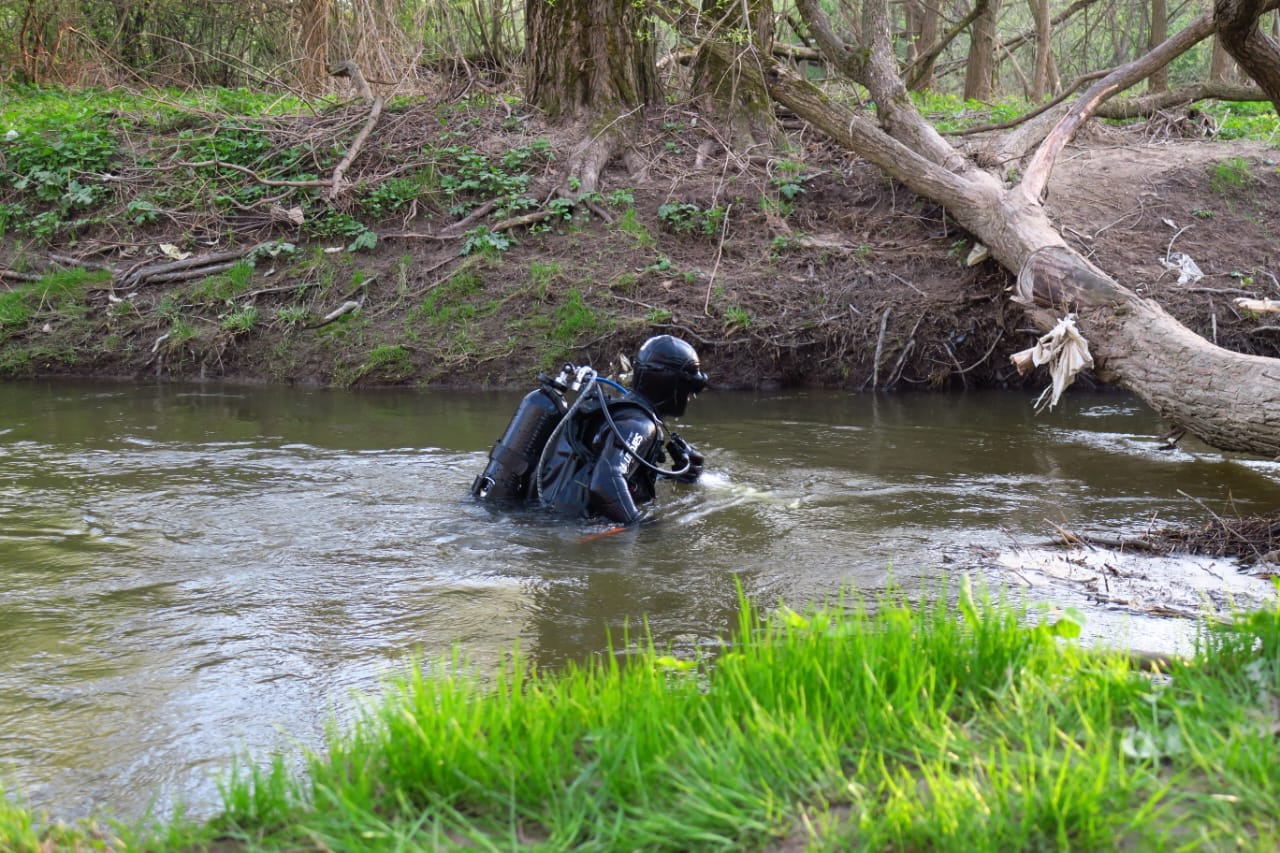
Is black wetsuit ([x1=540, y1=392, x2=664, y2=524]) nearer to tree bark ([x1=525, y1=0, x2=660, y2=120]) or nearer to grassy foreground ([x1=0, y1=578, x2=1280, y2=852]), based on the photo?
grassy foreground ([x1=0, y1=578, x2=1280, y2=852])

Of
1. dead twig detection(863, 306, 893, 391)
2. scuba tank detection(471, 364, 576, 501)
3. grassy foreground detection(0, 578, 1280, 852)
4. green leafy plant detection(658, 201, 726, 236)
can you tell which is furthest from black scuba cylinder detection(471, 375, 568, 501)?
green leafy plant detection(658, 201, 726, 236)

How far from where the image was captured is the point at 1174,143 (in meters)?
12.4

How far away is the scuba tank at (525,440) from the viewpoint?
19.5 feet

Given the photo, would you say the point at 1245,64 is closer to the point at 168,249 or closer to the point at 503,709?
the point at 503,709

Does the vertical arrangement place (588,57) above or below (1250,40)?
above

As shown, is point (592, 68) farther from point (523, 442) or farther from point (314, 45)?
point (523, 442)

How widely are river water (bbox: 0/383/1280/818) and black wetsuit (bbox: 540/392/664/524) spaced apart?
18 centimetres

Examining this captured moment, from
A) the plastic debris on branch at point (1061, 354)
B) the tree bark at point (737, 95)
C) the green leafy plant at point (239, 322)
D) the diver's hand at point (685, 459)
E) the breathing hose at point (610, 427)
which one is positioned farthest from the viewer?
the tree bark at point (737, 95)

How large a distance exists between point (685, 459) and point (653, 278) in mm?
4706

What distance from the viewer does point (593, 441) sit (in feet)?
19.9

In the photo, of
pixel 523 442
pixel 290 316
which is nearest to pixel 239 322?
pixel 290 316

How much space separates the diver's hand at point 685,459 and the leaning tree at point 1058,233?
266 cm

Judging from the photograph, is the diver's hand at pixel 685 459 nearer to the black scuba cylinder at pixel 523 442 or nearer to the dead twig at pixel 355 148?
the black scuba cylinder at pixel 523 442

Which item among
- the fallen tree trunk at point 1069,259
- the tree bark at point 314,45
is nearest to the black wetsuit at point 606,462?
the fallen tree trunk at point 1069,259
